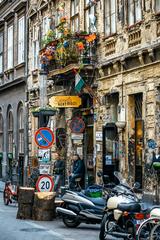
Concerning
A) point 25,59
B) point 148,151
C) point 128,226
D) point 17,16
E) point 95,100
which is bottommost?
point 128,226

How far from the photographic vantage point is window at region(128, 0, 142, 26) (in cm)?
1992

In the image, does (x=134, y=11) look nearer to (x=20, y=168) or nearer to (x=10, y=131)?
(x=20, y=168)

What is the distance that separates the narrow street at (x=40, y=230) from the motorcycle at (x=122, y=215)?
0.77 meters

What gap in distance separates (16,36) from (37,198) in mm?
19409

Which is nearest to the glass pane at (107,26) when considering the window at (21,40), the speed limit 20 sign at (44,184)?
the speed limit 20 sign at (44,184)

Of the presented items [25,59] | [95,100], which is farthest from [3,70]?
[95,100]

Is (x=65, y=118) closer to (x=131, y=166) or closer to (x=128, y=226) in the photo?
(x=131, y=166)

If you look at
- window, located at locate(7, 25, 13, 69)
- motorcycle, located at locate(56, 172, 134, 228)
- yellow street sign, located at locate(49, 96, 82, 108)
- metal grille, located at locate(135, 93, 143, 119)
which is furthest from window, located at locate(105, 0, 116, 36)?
window, located at locate(7, 25, 13, 69)

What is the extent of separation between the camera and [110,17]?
22.3 meters

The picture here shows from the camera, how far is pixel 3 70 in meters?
37.4

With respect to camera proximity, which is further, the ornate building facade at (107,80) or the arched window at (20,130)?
the arched window at (20,130)

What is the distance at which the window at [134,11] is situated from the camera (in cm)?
1992

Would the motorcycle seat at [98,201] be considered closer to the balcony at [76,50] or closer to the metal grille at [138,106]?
the metal grille at [138,106]

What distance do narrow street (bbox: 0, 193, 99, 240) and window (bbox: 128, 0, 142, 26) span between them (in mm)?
7078
